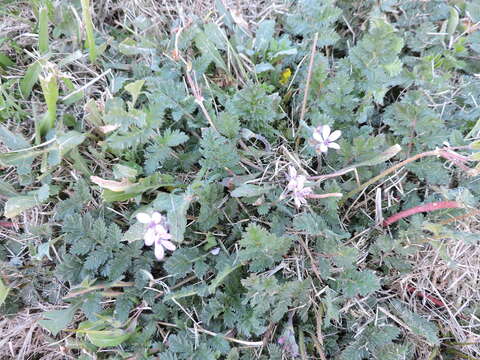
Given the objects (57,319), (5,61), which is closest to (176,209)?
(57,319)

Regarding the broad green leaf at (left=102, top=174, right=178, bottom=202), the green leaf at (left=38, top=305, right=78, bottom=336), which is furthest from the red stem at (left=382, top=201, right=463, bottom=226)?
the green leaf at (left=38, top=305, right=78, bottom=336)

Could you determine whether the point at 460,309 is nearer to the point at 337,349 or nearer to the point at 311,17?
the point at 337,349

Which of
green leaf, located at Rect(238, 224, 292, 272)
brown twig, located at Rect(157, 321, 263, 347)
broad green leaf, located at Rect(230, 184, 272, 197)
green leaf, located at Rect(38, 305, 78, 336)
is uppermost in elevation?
broad green leaf, located at Rect(230, 184, 272, 197)

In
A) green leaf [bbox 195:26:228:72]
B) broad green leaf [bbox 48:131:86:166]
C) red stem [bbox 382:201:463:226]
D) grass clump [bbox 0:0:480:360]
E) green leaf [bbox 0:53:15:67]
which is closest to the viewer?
red stem [bbox 382:201:463:226]

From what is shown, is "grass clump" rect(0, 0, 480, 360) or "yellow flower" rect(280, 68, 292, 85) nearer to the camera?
"grass clump" rect(0, 0, 480, 360)

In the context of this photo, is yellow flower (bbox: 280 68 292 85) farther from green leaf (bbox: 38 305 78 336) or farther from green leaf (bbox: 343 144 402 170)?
green leaf (bbox: 38 305 78 336)

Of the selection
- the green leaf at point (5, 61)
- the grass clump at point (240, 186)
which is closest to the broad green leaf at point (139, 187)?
the grass clump at point (240, 186)

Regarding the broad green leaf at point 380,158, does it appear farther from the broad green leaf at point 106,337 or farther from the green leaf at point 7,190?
the green leaf at point 7,190
